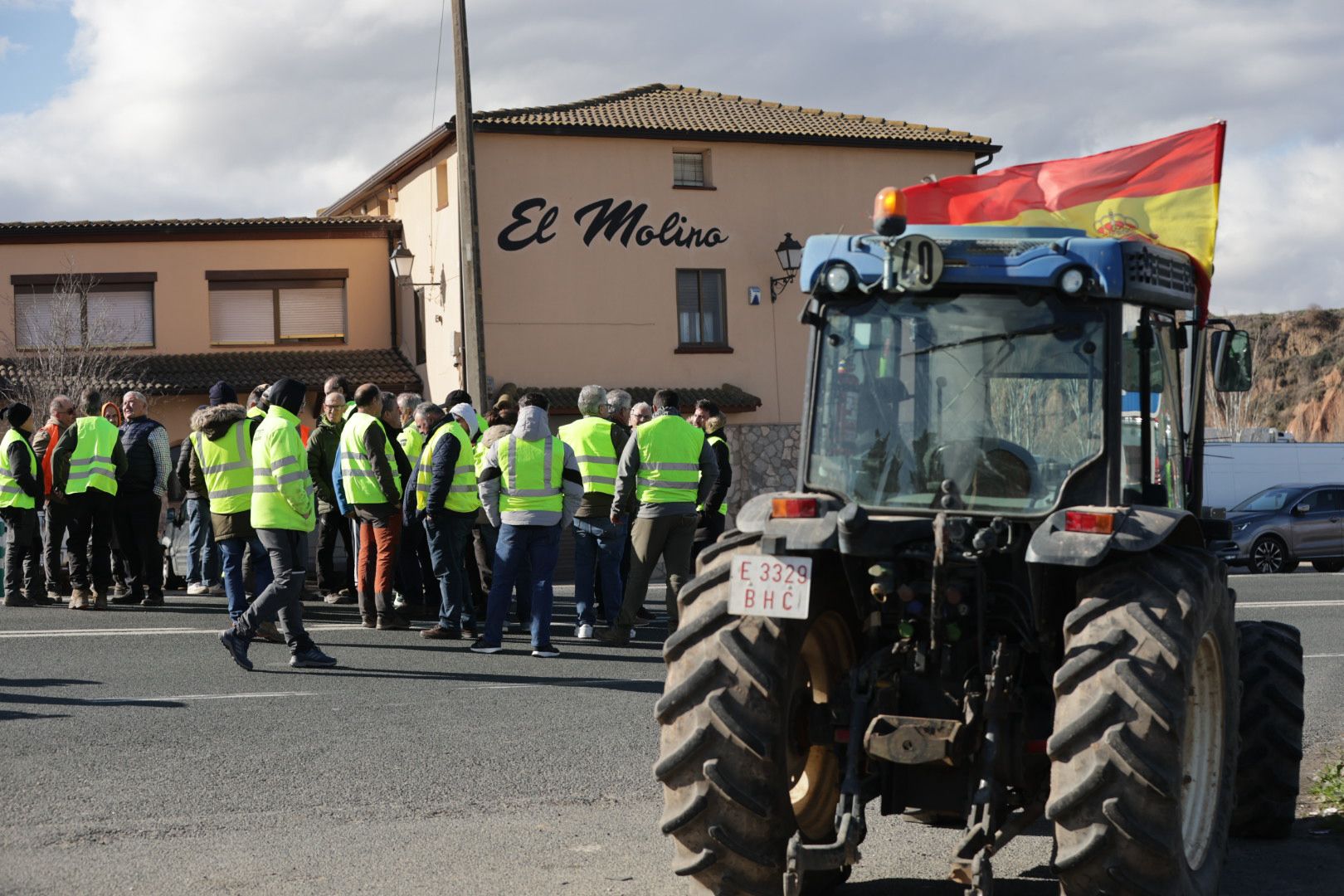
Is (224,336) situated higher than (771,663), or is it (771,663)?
(224,336)

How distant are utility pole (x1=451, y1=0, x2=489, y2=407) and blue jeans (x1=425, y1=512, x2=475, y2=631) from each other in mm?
8467

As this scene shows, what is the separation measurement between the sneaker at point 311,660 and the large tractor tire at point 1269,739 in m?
6.23

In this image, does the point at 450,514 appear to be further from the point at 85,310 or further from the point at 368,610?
the point at 85,310

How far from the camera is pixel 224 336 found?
32969mm

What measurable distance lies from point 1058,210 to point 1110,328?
2287mm

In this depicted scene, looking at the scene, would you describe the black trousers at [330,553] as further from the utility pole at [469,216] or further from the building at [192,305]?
the building at [192,305]

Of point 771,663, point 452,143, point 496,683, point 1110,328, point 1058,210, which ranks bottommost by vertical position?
point 496,683

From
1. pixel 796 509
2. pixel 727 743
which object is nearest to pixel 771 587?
pixel 796 509

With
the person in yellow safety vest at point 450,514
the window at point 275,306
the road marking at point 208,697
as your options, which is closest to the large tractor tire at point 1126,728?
the road marking at point 208,697

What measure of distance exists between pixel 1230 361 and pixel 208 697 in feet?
20.7

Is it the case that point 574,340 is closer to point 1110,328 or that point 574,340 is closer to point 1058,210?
point 1058,210

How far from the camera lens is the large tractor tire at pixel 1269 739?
6.71 meters

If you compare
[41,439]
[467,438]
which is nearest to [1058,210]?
[467,438]

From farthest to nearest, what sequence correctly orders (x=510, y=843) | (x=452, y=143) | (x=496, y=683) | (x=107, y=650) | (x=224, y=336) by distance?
1. (x=224, y=336)
2. (x=452, y=143)
3. (x=107, y=650)
4. (x=496, y=683)
5. (x=510, y=843)
